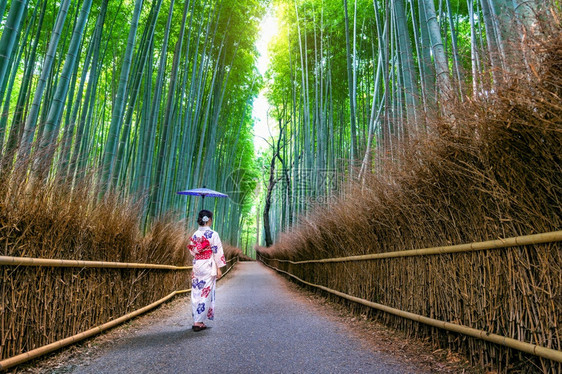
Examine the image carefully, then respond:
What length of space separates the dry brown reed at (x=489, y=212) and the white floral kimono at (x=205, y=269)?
1789mm

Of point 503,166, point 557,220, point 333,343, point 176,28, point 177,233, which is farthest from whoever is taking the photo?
point 176,28

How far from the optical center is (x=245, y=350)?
2658 millimetres

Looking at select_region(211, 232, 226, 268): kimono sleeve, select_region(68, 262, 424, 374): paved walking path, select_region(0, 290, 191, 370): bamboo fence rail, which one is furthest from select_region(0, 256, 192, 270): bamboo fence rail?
select_region(211, 232, 226, 268): kimono sleeve

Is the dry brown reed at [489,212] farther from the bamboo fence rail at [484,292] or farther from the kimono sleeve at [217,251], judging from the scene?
the kimono sleeve at [217,251]

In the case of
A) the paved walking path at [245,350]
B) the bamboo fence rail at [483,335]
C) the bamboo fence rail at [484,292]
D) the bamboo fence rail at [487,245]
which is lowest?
the paved walking path at [245,350]

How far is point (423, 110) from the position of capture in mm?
2316

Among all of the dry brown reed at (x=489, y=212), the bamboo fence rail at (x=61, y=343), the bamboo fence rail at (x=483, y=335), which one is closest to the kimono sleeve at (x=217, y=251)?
the bamboo fence rail at (x=61, y=343)

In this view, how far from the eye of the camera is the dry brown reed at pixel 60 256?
2.00 metres

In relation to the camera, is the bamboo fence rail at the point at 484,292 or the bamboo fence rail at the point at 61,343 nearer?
the bamboo fence rail at the point at 484,292

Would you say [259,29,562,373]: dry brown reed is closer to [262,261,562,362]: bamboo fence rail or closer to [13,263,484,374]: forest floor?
[262,261,562,362]: bamboo fence rail

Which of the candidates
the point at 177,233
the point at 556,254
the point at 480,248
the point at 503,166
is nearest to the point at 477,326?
the point at 480,248

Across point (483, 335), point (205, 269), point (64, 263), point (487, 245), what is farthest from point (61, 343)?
point (487, 245)

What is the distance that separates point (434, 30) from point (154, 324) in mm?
3977

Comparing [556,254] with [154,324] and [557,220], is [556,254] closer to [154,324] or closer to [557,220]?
[557,220]
